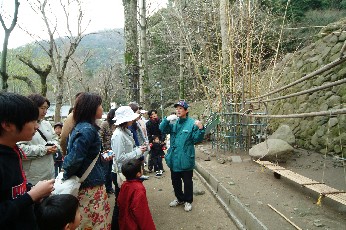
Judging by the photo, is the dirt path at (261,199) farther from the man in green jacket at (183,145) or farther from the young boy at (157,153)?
the man in green jacket at (183,145)

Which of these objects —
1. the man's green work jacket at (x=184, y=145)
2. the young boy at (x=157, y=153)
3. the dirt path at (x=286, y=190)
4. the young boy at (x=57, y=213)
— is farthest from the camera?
the young boy at (x=157, y=153)

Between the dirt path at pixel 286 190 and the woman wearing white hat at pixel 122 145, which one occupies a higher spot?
the woman wearing white hat at pixel 122 145

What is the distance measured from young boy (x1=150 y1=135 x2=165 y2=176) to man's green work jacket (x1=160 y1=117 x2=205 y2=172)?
2.16 meters

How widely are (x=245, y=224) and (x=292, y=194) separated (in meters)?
1.24

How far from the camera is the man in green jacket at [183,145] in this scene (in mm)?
3773

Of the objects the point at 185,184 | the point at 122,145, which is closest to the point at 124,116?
the point at 122,145

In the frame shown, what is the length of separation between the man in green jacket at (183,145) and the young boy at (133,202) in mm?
1091

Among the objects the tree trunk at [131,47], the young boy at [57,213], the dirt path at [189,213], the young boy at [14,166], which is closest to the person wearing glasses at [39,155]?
the young boy at [57,213]

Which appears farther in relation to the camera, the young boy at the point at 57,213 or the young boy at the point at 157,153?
the young boy at the point at 157,153

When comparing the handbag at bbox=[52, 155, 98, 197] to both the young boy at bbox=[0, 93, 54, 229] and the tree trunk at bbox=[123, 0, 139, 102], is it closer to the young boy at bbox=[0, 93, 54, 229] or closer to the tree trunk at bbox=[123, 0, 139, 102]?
the young boy at bbox=[0, 93, 54, 229]

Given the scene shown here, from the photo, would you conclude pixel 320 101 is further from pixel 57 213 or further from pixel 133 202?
pixel 57 213

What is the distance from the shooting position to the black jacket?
128 centimetres

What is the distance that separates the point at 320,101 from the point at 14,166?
23.6 feet

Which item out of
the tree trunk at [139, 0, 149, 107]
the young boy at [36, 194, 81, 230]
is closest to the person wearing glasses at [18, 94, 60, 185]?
the young boy at [36, 194, 81, 230]
